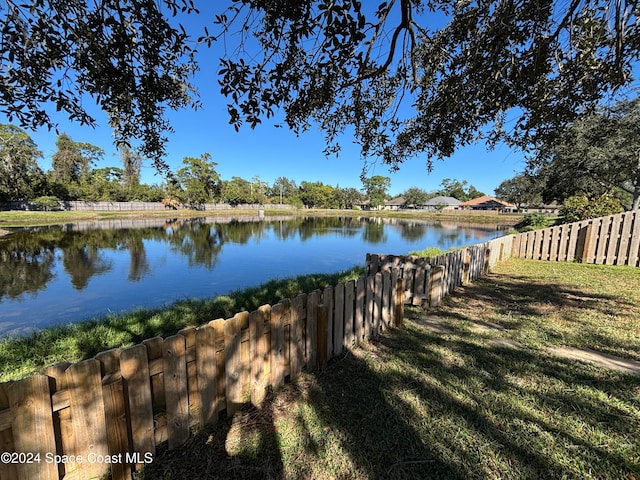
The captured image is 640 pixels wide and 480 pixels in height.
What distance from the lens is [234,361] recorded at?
2.22 meters

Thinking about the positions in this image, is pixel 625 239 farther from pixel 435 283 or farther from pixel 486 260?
pixel 435 283

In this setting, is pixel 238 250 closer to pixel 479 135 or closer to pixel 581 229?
pixel 479 135

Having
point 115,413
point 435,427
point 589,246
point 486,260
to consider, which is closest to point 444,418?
point 435,427

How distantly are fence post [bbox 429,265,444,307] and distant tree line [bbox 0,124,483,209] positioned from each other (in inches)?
99.4

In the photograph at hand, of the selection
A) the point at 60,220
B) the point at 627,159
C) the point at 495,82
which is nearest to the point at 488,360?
the point at 495,82

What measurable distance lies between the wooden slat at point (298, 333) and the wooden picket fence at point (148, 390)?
0.04ft

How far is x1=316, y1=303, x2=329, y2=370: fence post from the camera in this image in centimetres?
288

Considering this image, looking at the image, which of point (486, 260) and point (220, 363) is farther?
point (486, 260)

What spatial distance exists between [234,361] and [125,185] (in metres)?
65.6

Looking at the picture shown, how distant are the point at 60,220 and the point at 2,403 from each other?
1674 inches

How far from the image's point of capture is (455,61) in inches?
149

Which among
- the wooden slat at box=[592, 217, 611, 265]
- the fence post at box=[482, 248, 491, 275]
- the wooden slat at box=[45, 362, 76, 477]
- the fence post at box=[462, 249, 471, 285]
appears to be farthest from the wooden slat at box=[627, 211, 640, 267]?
the wooden slat at box=[45, 362, 76, 477]

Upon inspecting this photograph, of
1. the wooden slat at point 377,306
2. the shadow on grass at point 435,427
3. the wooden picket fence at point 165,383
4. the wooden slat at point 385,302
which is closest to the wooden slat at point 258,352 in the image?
the wooden picket fence at point 165,383

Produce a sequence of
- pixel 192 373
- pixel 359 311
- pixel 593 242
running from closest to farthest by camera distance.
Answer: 1. pixel 192 373
2. pixel 359 311
3. pixel 593 242
